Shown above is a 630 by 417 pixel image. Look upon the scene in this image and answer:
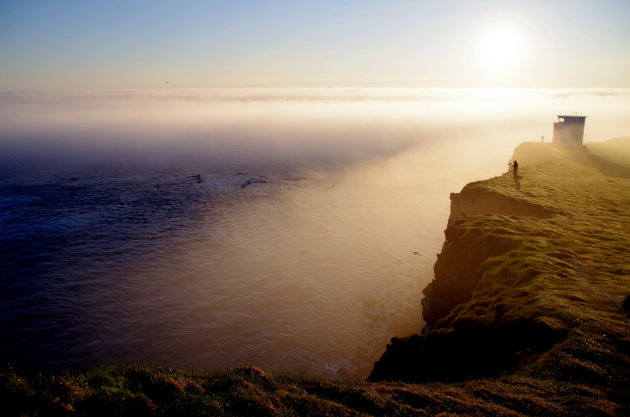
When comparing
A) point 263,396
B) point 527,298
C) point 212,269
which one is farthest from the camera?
point 212,269

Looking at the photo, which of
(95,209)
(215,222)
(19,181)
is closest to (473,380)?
(215,222)

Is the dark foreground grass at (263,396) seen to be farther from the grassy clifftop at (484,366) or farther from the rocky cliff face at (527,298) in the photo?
the rocky cliff face at (527,298)

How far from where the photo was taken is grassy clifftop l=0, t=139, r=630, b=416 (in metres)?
14.3

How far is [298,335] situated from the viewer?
3766cm

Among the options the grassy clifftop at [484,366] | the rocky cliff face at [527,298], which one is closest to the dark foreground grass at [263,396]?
the grassy clifftop at [484,366]

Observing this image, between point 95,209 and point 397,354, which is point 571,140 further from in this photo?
point 95,209

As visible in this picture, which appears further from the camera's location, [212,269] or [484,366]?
[212,269]

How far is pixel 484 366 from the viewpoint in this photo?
64.1ft

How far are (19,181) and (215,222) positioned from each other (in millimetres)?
69286

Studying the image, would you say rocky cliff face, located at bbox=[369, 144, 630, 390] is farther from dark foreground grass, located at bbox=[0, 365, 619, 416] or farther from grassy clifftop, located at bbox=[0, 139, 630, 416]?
dark foreground grass, located at bbox=[0, 365, 619, 416]

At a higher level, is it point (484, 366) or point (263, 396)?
point (263, 396)

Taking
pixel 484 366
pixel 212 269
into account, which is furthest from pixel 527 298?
pixel 212 269

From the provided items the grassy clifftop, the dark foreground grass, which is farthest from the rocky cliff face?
the dark foreground grass

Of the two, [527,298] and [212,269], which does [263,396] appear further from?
[212,269]
